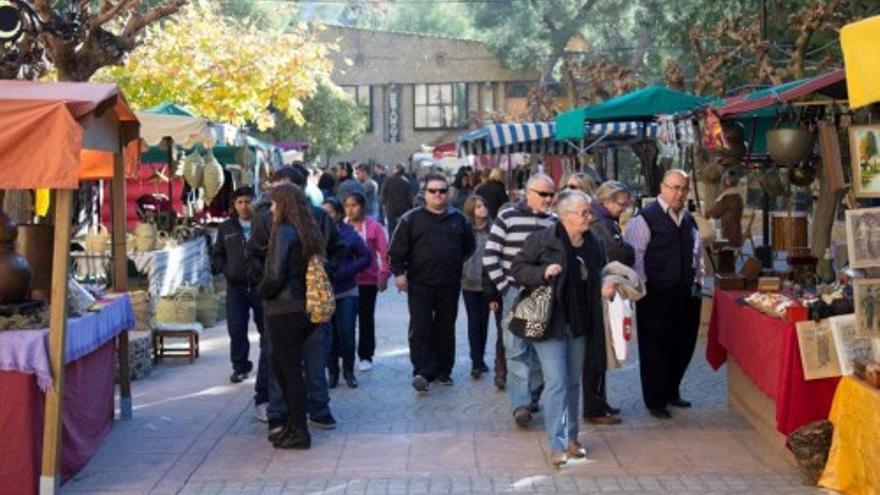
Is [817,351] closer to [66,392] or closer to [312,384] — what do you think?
[312,384]

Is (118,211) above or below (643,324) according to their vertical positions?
above

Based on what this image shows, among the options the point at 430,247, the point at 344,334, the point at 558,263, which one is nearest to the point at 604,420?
the point at 558,263

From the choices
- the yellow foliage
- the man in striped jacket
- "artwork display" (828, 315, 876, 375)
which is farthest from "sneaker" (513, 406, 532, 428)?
the yellow foliage

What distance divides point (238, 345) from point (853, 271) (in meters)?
5.93

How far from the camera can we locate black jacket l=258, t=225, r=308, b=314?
9070 mm

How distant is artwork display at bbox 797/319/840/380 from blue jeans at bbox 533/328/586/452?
1.37m

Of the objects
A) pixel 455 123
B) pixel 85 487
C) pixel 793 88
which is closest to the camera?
pixel 85 487

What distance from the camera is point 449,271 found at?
11578mm

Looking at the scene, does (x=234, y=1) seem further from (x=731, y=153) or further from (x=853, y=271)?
(x=853, y=271)

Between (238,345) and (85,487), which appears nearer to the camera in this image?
(85,487)

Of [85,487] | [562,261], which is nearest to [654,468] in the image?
[562,261]

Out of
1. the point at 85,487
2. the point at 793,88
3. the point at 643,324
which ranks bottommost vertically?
the point at 85,487

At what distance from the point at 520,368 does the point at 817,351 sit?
2.27 m

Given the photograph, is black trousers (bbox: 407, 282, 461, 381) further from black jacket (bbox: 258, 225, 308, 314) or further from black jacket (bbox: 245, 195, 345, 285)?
black jacket (bbox: 258, 225, 308, 314)
